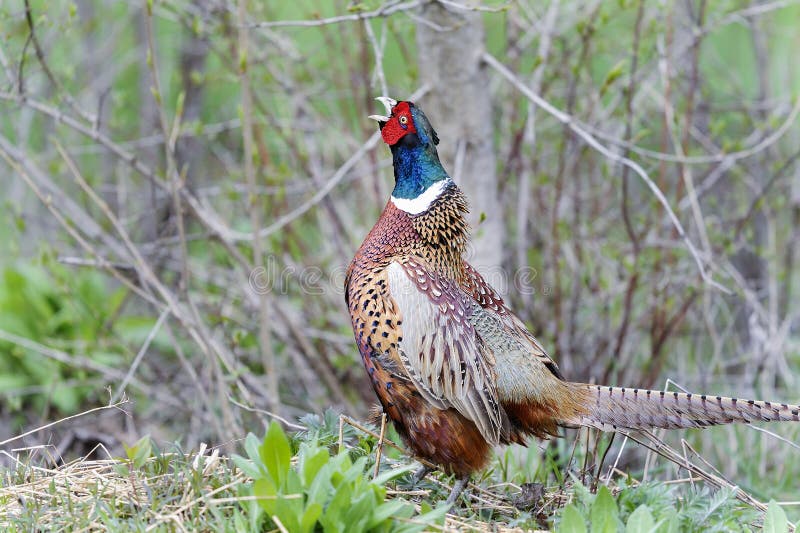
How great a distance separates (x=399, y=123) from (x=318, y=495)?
1405 millimetres

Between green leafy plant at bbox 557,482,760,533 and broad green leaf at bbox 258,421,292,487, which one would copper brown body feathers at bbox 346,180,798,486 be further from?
broad green leaf at bbox 258,421,292,487

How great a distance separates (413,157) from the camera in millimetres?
3145

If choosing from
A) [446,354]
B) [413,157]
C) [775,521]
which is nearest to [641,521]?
[775,521]

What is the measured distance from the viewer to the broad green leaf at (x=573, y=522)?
8.15 ft

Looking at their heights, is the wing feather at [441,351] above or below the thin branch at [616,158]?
below

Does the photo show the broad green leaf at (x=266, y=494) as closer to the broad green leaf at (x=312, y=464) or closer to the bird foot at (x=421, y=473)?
the broad green leaf at (x=312, y=464)

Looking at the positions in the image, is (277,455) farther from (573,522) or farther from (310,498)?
(573,522)

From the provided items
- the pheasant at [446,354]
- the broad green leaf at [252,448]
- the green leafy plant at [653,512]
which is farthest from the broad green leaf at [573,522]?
the broad green leaf at [252,448]

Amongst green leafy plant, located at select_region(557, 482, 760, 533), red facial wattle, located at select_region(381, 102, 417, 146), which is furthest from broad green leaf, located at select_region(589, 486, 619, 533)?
red facial wattle, located at select_region(381, 102, 417, 146)

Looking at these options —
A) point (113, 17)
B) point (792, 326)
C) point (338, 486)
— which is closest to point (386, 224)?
point (338, 486)

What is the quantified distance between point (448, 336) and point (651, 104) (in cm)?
366

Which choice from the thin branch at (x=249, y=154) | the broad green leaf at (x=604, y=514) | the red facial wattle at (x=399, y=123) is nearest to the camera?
the broad green leaf at (x=604, y=514)

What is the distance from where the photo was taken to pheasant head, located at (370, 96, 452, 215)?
310 centimetres

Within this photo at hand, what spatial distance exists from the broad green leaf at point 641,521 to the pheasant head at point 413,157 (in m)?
1.32
